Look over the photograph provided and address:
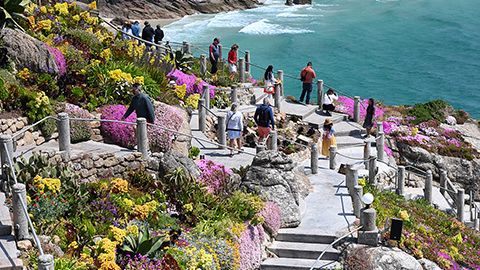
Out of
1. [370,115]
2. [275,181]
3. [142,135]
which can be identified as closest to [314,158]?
[275,181]

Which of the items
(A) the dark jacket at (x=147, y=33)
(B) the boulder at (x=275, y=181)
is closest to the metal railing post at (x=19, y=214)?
(B) the boulder at (x=275, y=181)

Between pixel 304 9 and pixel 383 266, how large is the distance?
70310 millimetres

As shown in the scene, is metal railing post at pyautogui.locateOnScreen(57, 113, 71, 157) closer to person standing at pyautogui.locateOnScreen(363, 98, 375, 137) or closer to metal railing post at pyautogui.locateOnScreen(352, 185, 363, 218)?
metal railing post at pyautogui.locateOnScreen(352, 185, 363, 218)

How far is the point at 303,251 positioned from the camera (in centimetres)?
1342

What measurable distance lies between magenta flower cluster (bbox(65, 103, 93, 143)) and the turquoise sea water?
2853 centimetres

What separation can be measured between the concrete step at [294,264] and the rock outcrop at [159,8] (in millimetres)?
56228

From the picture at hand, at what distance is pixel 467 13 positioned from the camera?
2817 inches

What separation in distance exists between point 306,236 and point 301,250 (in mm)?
505

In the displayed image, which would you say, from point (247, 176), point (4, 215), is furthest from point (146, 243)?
point (247, 176)

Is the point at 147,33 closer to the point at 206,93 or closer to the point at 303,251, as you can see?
the point at 206,93

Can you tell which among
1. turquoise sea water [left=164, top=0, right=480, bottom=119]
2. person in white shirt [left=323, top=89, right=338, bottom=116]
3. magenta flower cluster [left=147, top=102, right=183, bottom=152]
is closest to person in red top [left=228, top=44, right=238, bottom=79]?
person in white shirt [left=323, top=89, right=338, bottom=116]

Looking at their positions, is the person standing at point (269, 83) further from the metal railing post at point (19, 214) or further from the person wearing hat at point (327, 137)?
the metal railing post at point (19, 214)

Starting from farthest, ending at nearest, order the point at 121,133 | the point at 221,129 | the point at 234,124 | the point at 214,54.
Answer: the point at 214,54
the point at 221,129
the point at 234,124
the point at 121,133

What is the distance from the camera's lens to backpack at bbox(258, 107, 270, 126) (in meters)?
17.8
